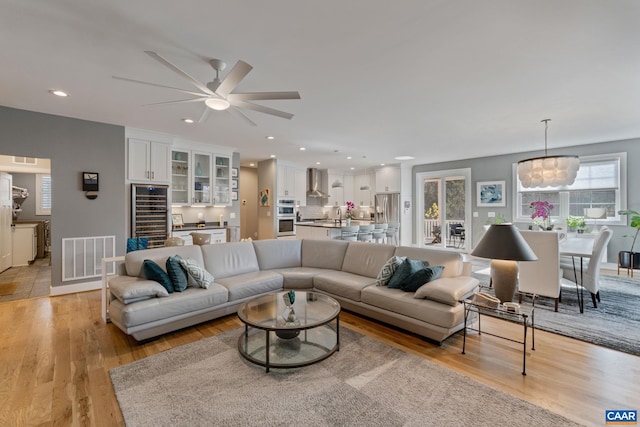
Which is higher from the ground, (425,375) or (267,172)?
(267,172)

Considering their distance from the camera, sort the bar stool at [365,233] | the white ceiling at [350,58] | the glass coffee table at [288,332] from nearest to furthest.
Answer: the white ceiling at [350,58]
the glass coffee table at [288,332]
the bar stool at [365,233]

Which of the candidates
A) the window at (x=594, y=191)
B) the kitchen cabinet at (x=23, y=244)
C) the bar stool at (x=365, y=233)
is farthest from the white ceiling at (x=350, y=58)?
the kitchen cabinet at (x=23, y=244)

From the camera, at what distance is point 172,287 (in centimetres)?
307

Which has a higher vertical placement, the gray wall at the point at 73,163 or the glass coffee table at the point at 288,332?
the gray wall at the point at 73,163

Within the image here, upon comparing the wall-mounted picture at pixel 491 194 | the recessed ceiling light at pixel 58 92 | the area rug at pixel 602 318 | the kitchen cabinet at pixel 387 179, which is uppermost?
the recessed ceiling light at pixel 58 92

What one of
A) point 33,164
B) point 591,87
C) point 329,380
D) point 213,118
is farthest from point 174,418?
point 33,164

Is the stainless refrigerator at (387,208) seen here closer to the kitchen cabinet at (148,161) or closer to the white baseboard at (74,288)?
the kitchen cabinet at (148,161)

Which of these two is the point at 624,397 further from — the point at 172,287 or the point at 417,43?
the point at 172,287

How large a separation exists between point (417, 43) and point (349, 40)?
1.88 ft

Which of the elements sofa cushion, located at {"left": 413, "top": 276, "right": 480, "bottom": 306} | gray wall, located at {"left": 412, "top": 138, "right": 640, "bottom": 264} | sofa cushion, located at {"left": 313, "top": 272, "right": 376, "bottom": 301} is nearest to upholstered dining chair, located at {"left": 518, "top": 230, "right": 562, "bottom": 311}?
sofa cushion, located at {"left": 413, "top": 276, "right": 480, "bottom": 306}

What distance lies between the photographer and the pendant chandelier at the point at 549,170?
14.5 feet

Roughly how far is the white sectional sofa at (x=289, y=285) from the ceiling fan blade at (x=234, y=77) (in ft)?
6.67

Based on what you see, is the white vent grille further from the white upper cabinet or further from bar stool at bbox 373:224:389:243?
the white upper cabinet

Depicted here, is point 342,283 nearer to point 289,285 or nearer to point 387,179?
point 289,285
